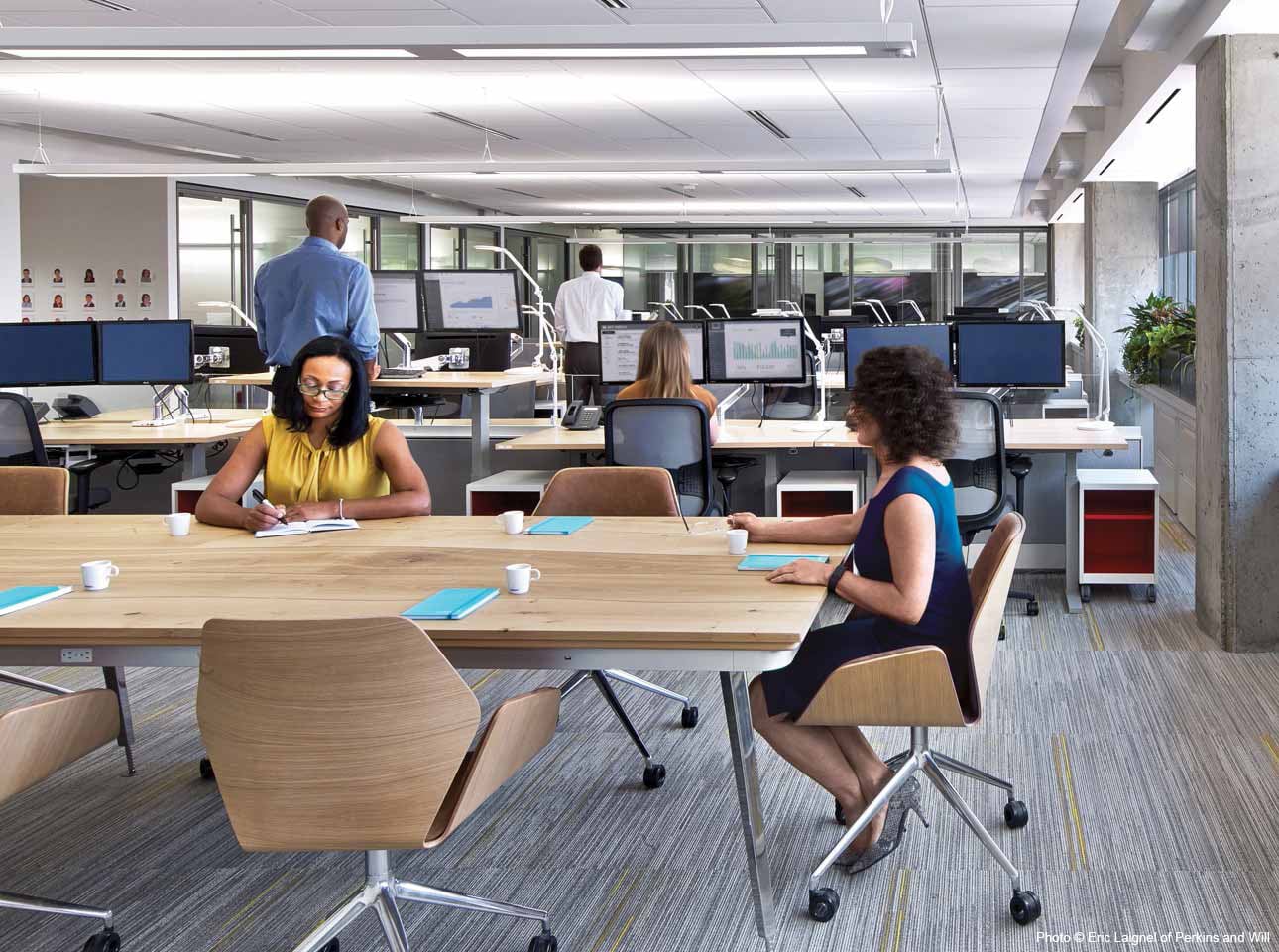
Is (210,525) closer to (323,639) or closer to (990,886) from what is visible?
(323,639)

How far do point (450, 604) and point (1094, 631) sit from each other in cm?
→ 334

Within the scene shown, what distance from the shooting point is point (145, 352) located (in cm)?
634

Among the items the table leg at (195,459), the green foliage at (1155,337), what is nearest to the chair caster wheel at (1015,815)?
the table leg at (195,459)

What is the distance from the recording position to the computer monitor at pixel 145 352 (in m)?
6.30

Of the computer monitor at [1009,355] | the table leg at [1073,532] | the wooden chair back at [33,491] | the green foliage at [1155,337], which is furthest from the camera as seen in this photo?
the green foliage at [1155,337]

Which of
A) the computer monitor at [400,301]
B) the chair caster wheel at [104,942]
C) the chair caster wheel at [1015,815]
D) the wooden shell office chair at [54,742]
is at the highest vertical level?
the computer monitor at [400,301]

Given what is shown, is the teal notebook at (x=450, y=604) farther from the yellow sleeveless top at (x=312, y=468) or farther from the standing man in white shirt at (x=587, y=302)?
the standing man in white shirt at (x=587, y=302)

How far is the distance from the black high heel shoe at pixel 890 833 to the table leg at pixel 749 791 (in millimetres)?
362

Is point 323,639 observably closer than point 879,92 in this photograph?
Yes

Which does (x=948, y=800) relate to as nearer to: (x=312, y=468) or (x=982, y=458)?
(x=312, y=468)

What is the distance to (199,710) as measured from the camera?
6.63 feet

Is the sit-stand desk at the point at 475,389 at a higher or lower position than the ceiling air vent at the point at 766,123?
lower

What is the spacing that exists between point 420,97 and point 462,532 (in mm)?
5803

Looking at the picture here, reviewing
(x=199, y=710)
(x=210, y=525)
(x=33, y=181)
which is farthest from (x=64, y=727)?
(x=33, y=181)
